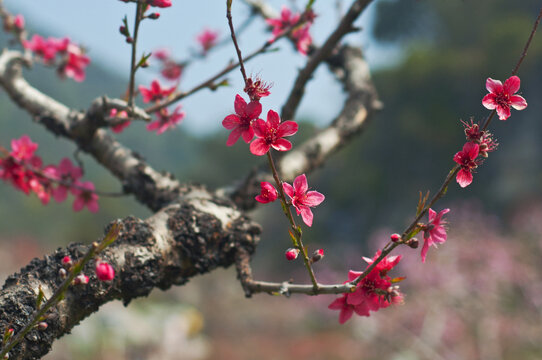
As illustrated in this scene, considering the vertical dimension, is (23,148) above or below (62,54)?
below

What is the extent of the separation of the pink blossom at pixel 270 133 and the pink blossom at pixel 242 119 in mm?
18

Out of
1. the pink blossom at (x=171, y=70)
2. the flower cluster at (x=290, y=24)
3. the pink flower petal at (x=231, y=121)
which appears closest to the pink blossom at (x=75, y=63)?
the pink blossom at (x=171, y=70)

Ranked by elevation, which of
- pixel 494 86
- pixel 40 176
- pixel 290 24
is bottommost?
pixel 40 176

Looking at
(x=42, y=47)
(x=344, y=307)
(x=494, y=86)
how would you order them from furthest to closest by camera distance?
(x=42, y=47), (x=344, y=307), (x=494, y=86)

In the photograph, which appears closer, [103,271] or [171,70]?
[103,271]

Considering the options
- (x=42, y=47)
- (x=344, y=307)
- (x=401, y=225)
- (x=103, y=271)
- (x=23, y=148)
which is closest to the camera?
(x=103, y=271)

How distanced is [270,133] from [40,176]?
3.02ft

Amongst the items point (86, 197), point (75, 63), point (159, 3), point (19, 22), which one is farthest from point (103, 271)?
point (19, 22)

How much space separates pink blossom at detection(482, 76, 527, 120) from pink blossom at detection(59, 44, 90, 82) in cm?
145

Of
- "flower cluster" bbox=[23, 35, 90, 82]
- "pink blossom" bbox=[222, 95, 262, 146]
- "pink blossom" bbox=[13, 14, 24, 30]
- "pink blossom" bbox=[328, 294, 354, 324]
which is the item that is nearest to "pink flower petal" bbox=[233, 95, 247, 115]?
"pink blossom" bbox=[222, 95, 262, 146]

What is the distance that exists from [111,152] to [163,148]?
142 feet

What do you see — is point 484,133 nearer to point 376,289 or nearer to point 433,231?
point 433,231

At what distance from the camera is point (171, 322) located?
6.46 m

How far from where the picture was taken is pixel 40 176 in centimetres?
131
